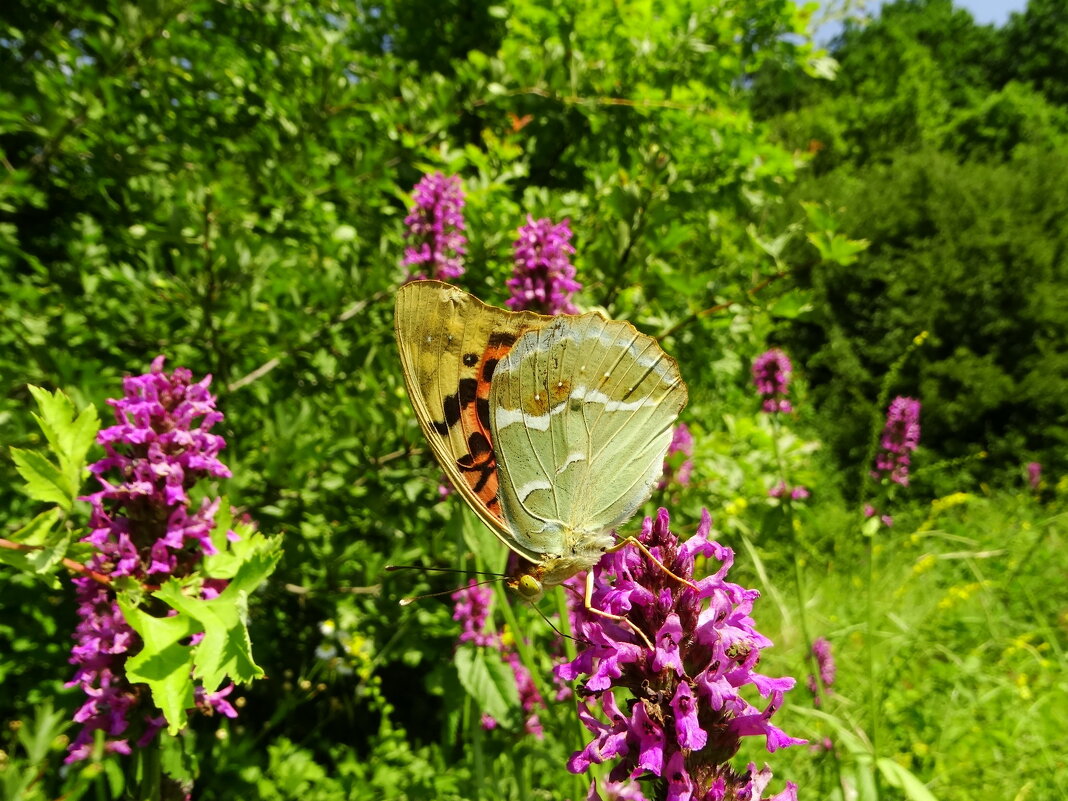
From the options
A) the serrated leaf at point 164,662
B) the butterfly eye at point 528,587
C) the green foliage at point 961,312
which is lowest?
the serrated leaf at point 164,662

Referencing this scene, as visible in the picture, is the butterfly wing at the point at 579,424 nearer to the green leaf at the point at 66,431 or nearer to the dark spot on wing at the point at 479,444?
the dark spot on wing at the point at 479,444

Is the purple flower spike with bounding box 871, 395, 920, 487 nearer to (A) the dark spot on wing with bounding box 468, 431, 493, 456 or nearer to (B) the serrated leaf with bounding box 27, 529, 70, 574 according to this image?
(A) the dark spot on wing with bounding box 468, 431, 493, 456

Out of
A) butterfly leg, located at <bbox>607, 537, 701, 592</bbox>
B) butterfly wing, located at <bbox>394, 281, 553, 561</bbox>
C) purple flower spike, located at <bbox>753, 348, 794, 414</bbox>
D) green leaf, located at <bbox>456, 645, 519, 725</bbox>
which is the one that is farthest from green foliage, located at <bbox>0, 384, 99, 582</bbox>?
purple flower spike, located at <bbox>753, 348, 794, 414</bbox>

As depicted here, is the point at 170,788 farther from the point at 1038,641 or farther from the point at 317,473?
the point at 1038,641

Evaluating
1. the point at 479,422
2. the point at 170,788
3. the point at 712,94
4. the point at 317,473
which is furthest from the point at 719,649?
the point at 712,94

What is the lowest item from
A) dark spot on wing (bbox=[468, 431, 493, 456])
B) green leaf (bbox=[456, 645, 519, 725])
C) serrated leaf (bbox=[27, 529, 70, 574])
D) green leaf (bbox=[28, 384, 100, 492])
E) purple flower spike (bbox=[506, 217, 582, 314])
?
serrated leaf (bbox=[27, 529, 70, 574])

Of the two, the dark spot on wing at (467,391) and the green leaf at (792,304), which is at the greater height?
the green leaf at (792,304)

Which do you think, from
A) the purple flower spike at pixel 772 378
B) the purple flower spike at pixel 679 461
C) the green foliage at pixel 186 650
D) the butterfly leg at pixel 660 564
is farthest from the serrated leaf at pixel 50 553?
the purple flower spike at pixel 772 378

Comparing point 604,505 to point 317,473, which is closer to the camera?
point 604,505
